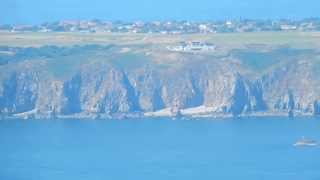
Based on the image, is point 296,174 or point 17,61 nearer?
point 296,174

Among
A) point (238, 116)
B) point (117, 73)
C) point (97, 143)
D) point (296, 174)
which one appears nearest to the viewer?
point (296, 174)

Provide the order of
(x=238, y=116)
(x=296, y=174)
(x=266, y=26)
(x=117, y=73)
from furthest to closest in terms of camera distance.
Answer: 1. (x=266, y=26)
2. (x=117, y=73)
3. (x=238, y=116)
4. (x=296, y=174)

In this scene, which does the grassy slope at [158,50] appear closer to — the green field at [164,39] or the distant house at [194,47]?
the green field at [164,39]

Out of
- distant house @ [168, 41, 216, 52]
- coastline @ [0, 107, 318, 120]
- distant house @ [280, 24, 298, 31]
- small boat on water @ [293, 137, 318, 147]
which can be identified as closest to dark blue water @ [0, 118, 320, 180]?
small boat on water @ [293, 137, 318, 147]

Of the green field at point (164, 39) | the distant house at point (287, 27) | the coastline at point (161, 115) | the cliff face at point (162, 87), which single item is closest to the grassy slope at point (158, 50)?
the green field at point (164, 39)

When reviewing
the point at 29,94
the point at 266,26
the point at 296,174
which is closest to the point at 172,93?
the point at 29,94

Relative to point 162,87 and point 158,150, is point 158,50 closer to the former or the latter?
point 162,87

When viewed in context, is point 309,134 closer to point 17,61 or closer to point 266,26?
point 17,61
